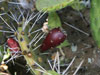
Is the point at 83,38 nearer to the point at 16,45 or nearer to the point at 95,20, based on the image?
the point at 95,20

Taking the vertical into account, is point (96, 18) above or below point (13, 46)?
above

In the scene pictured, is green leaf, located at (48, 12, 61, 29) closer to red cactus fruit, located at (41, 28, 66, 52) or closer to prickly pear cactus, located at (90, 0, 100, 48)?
red cactus fruit, located at (41, 28, 66, 52)

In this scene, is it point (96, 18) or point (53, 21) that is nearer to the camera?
point (96, 18)

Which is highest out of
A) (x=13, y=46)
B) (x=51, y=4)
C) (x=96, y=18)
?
(x=51, y=4)

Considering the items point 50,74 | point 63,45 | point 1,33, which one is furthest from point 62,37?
point 1,33

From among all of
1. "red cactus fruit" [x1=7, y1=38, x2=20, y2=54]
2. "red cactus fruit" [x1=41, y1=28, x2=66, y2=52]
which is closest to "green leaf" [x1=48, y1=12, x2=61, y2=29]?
"red cactus fruit" [x1=41, y1=28, x2=66, y2=52]

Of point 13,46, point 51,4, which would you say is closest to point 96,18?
point 51,4

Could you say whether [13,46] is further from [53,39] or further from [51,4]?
[51,4]
